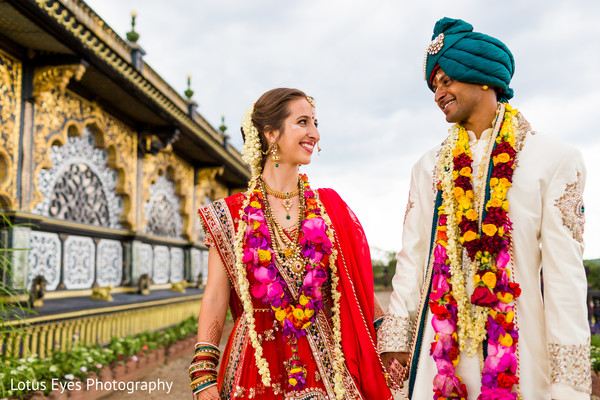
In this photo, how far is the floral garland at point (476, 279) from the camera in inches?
66.0

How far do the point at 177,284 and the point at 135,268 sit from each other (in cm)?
206

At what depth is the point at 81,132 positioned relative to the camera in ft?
22.6

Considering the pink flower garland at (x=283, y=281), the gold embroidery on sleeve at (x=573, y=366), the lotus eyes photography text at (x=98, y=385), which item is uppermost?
the pink flower garland at (x=283, y=281)

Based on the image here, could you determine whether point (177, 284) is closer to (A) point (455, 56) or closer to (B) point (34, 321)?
(B) point (34, 321)

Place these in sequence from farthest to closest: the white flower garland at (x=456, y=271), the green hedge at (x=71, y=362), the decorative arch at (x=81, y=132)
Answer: the decorative arch at (x=81, y=132) → the green hedge at (x=71, y=362) → the white flower garland at (x=456, y=271)

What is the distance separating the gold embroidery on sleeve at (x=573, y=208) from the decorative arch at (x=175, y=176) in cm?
807

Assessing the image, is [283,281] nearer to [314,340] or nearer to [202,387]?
[314,340]

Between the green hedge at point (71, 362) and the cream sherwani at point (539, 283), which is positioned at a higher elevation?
the cream sherwani at point (539, 283)

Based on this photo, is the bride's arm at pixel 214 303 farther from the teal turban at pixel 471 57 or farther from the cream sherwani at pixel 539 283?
the teal turban at pixel 471 57

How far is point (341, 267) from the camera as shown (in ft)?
8.08

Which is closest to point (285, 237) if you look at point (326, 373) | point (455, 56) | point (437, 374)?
point (326, 373)

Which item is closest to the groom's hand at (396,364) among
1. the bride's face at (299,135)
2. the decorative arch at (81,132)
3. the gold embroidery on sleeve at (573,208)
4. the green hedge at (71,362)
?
the gold embroidery on sleeve at (573,208)

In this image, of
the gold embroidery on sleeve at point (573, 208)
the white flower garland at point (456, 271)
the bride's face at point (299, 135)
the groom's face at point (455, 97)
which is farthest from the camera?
the bride's face at point (299, 135)

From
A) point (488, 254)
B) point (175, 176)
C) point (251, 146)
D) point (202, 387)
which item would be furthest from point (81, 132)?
point (488, 254)
